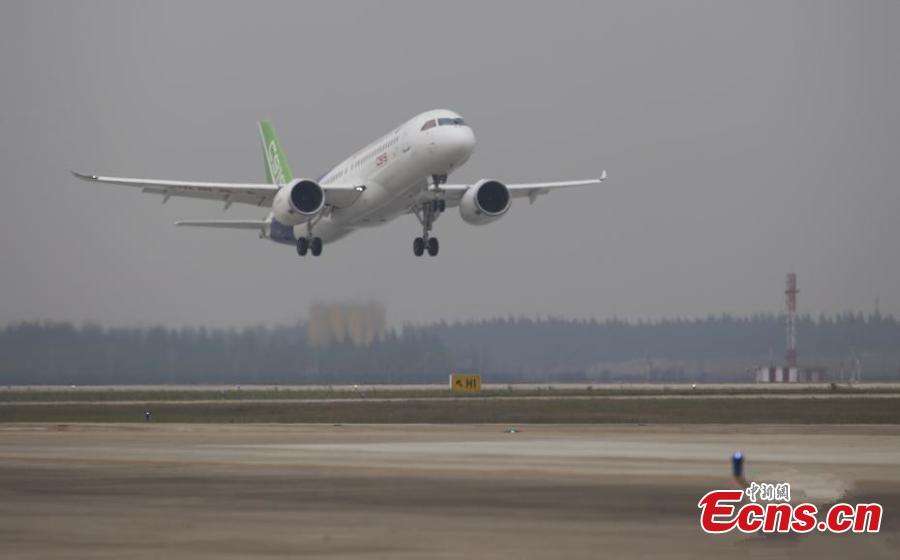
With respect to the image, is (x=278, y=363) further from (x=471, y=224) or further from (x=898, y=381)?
(x=898, y=381)

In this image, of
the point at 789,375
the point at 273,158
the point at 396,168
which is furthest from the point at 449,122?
the point at 789,375

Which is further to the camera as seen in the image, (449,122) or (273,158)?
(273,158)

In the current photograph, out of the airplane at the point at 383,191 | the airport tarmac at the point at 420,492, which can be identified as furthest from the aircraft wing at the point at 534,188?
the airport tarmac at the point at 420,492

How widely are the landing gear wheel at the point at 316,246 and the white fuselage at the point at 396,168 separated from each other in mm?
299

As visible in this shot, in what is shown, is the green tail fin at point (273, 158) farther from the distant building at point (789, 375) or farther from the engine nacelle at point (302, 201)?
the distant building at point (789, 375)

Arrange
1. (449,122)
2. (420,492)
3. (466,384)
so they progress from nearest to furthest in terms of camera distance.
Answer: (420,492)
(449,122)
(466,384)

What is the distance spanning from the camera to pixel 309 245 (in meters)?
80.9

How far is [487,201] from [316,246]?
11.0m

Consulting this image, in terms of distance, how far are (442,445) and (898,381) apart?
3427 inches

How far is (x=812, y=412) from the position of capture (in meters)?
62.0

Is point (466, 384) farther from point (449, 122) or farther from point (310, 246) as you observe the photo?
point (449, 122)

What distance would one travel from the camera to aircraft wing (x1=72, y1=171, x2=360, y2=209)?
75688mm

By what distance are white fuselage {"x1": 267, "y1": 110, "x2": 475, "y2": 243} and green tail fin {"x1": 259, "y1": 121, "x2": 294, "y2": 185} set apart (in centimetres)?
2077

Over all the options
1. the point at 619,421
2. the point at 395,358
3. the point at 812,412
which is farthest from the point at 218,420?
the point at 395,358
